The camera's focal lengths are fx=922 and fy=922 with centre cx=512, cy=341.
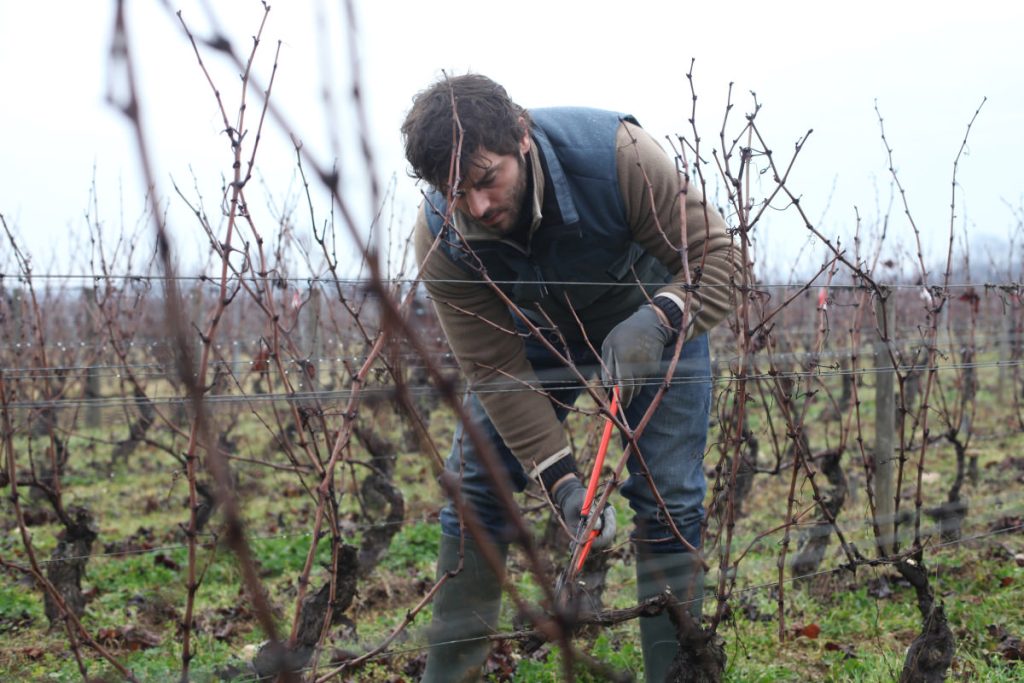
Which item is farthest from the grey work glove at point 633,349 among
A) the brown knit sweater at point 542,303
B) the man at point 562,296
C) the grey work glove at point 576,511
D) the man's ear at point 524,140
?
the man's ear at point 524,140

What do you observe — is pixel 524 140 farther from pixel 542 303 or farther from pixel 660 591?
pixel 660 591

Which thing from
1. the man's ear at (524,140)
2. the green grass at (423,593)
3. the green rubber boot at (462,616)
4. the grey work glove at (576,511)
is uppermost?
the man's ear at (524,140)

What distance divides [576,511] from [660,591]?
31cm

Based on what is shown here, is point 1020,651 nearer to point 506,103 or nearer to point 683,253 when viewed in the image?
point 683,253

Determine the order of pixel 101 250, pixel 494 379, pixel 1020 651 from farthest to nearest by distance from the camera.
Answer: pixel 101 250 < pixel 1020 651 < pixel 494 379

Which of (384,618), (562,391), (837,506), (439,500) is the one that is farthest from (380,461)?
(562,391)

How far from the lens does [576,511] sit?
2371 millimetres

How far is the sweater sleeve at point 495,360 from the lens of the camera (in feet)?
8.34

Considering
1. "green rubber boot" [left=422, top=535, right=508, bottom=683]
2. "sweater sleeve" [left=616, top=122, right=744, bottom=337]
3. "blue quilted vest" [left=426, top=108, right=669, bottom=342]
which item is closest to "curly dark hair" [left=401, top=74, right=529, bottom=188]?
"blue quilted vest" [left=426, top=108, right=669, bottom=342]

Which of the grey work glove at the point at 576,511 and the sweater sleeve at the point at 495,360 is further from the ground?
the sweater sleeve at the point at 495,360

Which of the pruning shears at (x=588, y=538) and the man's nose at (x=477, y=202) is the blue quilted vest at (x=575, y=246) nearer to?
the man's nose at (x=477, y=202)

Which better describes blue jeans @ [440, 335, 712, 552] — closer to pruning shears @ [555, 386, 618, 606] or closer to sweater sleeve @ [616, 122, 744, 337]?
sweater sleeve @ [616, 122, 744, 337]

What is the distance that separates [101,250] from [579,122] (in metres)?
3.67

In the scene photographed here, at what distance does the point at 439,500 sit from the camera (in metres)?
6.36
